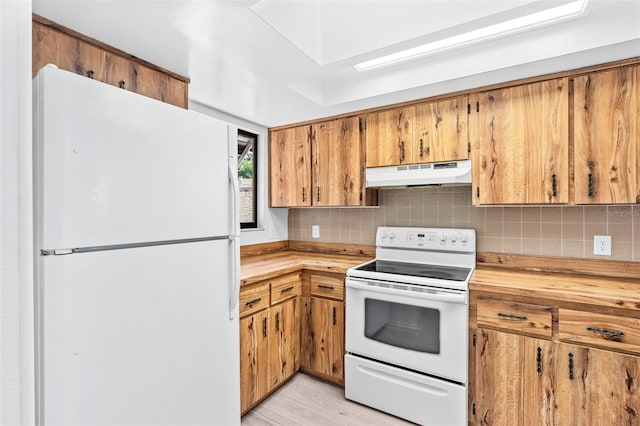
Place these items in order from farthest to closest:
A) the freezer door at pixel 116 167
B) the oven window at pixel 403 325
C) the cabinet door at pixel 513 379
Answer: the oven window at pixel 403 325
the cabinet door at pixel 513 379
the freezer door at pixel 116 167

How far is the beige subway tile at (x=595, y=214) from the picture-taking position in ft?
6.78

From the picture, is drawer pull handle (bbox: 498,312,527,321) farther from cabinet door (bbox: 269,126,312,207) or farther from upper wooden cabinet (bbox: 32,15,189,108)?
upper wooden cabinet (bbox: 32,15,189,108)

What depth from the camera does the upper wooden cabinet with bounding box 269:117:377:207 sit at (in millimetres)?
2686

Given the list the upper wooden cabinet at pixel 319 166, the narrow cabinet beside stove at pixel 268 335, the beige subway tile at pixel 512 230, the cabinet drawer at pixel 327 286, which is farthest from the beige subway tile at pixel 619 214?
the narrow cabinet beside stove at pixel 268 335

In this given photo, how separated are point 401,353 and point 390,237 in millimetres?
940

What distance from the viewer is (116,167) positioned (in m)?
1.08

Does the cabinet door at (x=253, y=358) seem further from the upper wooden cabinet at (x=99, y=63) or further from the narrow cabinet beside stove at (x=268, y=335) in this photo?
the upper wooden cabinet at (x=99, y=63)

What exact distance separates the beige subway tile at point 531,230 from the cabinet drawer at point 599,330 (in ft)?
2.33

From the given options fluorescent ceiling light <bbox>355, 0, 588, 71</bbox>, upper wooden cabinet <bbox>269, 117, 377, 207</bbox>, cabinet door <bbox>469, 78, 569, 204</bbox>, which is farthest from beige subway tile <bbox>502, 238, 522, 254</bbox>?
fluorescent ceiling light <bbox>355, 0, 588, 71</bbox>

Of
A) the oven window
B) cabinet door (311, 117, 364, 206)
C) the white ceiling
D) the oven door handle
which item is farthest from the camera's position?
cabinet door (311, 117, 364, 206)

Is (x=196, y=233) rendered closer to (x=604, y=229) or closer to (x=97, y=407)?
(x=97, y=407)

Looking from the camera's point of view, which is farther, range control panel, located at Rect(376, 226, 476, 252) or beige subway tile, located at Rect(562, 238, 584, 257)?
range control panel, located at Rect(376, 226, 476, 252)

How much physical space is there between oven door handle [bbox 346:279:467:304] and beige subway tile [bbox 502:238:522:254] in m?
0.72

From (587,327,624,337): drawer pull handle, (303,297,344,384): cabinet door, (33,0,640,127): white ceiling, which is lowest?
(303,297,344,384): cabinet door
